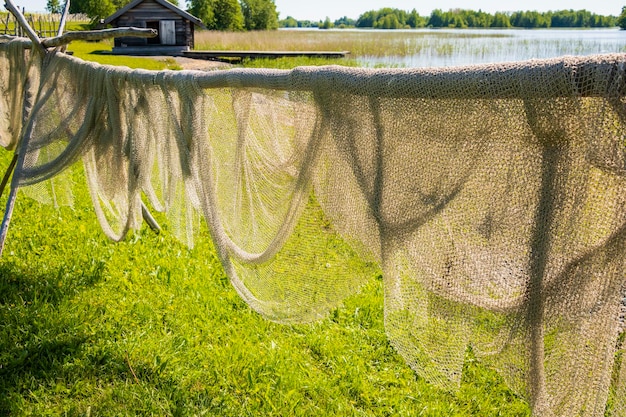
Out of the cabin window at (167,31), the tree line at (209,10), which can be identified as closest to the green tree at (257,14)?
the tree line at (209,10)

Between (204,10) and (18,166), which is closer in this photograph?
(18,166)

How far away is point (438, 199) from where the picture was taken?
165 cm

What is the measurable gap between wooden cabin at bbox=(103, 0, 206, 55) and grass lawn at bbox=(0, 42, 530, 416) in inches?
739

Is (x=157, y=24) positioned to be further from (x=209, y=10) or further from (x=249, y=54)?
(x=209, y=10)

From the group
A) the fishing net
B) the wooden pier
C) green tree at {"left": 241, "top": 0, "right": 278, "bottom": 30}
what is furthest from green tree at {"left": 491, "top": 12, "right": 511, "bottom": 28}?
the fishing net

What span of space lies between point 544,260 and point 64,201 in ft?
11.1

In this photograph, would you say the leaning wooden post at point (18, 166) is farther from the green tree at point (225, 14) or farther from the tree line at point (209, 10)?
the green tree at point (225, 14)

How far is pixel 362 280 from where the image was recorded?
2010 mm

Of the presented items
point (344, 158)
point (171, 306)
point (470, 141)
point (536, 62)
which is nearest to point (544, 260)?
point (470, 141)

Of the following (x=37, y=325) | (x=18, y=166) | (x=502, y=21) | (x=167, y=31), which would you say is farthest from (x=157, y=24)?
(x=502, y=21)

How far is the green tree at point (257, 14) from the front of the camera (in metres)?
60.1

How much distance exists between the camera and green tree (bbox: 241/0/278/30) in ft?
197

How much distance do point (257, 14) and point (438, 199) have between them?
62689mm

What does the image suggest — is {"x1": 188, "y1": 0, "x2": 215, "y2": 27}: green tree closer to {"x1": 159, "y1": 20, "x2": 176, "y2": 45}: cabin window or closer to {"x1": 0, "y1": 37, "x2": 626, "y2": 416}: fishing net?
{"x1": 159, "y1": 20, "x2": 176, "y2": 45}: cabin window
